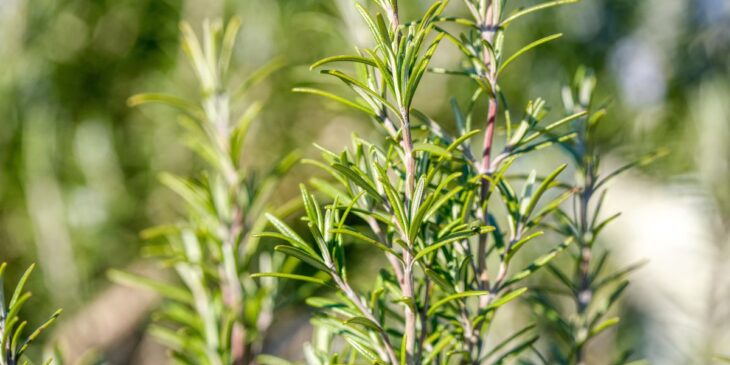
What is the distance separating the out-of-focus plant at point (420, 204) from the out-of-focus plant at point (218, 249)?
0.20 feet

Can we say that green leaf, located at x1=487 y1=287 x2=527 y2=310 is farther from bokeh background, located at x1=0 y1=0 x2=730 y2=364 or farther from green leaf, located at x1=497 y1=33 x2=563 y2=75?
bokeh background, located at x1=0 y1=0 x2=730 y2=364

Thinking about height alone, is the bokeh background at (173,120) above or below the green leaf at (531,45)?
below

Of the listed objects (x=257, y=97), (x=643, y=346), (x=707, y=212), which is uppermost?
(x=257, y=97)

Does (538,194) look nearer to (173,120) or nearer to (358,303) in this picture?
(358,303)

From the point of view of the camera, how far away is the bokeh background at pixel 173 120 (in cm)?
59

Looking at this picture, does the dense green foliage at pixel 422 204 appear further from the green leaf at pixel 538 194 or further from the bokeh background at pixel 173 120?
the bokeh background at pixel 173 120

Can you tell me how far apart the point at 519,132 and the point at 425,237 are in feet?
0.16

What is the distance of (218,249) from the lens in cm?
29

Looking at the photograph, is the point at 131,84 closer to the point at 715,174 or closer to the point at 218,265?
the point at 218,265

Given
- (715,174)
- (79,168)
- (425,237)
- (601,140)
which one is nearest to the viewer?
(425,237)

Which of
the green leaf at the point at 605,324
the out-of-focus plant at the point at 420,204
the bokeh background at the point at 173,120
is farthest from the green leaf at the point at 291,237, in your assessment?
the bokeh background at the point at 173,120

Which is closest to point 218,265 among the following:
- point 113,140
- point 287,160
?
point 287,160

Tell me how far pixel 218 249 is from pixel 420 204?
0.13 meters

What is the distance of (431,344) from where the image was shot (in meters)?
0.23
